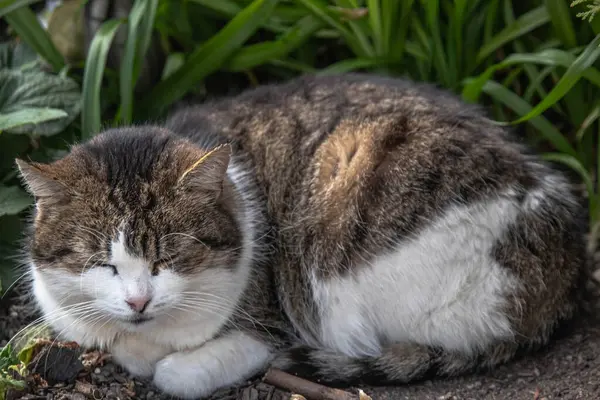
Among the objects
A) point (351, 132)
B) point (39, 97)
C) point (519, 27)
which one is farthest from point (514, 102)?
point (39, 97)

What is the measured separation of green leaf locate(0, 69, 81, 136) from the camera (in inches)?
146

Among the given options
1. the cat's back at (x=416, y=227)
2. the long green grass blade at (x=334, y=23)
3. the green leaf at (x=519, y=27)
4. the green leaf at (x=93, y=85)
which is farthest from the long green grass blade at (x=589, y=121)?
the green leaf at (x=93, y=85)

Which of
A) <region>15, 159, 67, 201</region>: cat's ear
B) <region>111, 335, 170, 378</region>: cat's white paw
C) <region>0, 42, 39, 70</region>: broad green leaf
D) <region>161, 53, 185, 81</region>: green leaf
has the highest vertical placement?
<region>0, 42, 39, 70</region>: broad green leaf

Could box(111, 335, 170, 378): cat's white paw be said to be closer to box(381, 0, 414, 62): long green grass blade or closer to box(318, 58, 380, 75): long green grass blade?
box(318, 58, 380, 75): long green grass blade

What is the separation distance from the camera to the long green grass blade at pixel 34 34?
4.01 metres

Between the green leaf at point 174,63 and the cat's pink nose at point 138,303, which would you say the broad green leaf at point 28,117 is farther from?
the cat's pink nose at point 138,303

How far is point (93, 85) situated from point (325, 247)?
1379 mm

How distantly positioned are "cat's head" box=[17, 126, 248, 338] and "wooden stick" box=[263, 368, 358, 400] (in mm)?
374

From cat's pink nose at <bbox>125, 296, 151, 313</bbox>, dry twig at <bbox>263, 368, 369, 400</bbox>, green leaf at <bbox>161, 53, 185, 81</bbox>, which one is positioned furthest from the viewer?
green leaf at <bbox>161, 53, 185, 81</bbox>

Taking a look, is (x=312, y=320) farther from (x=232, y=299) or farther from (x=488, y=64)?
(x=488, y=64)

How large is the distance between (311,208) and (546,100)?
3.55ft

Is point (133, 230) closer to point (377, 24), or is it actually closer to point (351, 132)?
point (351, 132)

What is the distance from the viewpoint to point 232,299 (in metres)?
3.14

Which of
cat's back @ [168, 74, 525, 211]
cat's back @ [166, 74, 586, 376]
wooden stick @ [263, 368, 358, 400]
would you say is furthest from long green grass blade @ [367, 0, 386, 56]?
wooden stick @ [263, 368, 358, 400]
